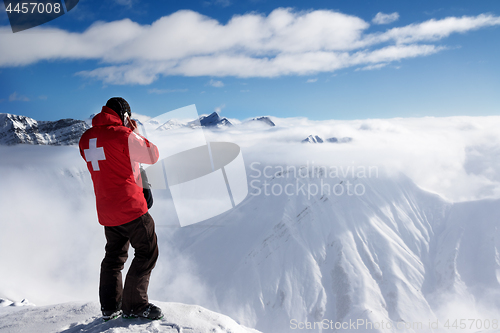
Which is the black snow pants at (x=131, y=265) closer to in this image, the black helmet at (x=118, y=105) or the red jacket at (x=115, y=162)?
the red jacket at (x=115, y=162)

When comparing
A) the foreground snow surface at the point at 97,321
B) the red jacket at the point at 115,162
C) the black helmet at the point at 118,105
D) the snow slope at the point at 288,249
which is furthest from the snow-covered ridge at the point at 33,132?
the red jacket at the point at 115,162

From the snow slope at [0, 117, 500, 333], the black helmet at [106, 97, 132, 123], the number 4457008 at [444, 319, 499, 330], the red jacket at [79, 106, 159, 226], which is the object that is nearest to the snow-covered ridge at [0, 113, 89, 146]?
the snow slope at [0, 117, 500, 333]

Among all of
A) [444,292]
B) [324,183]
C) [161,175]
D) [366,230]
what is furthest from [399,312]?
[161,175]

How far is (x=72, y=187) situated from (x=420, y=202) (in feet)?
722

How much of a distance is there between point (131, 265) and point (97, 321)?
51.1 inches

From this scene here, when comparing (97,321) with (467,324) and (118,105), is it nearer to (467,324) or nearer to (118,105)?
(118,105)

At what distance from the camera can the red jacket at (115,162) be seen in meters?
3.90

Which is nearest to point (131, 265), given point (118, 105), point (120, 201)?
point (120, 201)

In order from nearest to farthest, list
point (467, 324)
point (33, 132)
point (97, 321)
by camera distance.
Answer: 1. point (97, 321)
2. point (467, 324)
3. point (33, 132)

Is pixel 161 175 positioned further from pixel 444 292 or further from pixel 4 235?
pixel 444 292

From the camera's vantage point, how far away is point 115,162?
13.0ft

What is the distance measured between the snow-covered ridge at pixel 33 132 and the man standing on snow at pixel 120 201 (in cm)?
20139

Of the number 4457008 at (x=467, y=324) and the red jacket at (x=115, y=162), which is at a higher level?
the red jacket at (x=115, y=162)

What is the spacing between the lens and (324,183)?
191 meters
